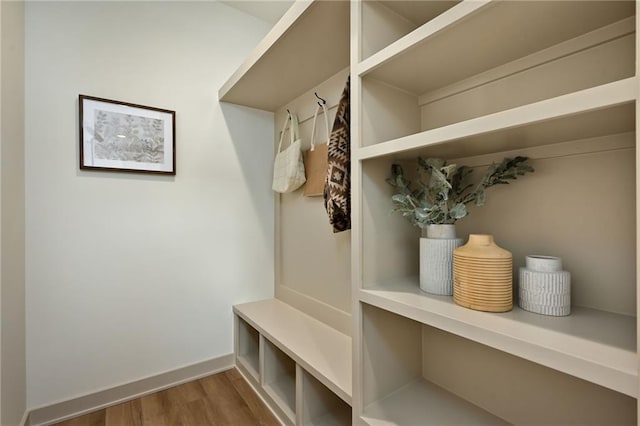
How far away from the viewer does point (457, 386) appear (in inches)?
41.2

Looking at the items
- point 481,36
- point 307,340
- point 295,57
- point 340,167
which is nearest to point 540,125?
point 481,36

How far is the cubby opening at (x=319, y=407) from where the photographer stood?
50.7 inches

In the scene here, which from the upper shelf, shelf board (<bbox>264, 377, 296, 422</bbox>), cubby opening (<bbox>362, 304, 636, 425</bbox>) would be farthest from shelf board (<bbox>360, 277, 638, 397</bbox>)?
the upper shelf

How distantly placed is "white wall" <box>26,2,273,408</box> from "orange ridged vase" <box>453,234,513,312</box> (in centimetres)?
151

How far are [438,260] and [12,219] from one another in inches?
64.3

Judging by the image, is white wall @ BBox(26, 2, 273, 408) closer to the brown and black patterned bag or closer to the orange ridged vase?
the brown and black patterned bag

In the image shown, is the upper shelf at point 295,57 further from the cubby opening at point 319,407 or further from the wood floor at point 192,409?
the wood floor at point 192,409

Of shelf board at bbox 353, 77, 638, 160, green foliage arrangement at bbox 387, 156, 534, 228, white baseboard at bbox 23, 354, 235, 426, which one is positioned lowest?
white baseboard at bbox 23, 354, 235, 426

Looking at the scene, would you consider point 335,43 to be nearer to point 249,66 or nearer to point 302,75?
point 302,75

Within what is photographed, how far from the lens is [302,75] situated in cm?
158

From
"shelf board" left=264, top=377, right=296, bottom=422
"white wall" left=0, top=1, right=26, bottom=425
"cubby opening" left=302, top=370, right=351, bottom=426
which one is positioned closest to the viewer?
"white wall" left=0, top=1, right=26, bottom=425

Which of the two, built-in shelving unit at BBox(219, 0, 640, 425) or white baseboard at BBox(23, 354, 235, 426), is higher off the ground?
built-in shelving unit at BBox(219, 0, 640, 425)

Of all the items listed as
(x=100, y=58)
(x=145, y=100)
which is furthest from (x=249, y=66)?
(x=100, y=58)

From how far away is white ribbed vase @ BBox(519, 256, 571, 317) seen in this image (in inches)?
28.0
